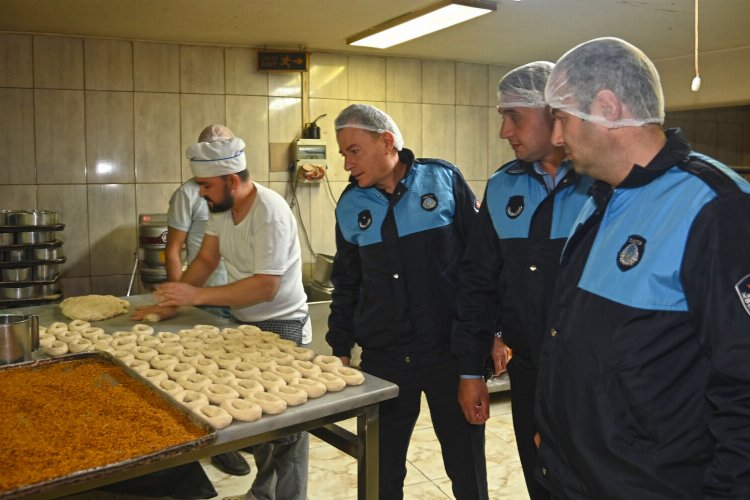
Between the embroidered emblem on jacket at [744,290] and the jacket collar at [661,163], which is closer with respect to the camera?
the embroidered emblem on jacket at [744,290]

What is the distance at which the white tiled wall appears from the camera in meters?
4.55

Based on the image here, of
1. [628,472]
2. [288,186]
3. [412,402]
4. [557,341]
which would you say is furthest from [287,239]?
[288,186]

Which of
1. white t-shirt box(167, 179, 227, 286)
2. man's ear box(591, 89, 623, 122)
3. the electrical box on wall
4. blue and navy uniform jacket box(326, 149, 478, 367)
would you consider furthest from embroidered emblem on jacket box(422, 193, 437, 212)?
the electrical box on wall

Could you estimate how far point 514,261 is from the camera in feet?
6.33

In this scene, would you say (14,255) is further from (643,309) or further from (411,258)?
(643,309)

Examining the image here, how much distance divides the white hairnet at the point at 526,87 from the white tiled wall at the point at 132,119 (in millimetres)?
3459

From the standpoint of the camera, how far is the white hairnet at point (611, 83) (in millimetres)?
1345

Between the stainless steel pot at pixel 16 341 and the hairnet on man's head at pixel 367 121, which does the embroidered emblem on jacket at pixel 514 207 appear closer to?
the hairnet on man's head at pixel 367 121

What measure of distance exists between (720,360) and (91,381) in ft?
5.32

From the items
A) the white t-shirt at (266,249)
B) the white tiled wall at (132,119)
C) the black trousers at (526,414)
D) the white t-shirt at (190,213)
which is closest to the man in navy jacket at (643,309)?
the black trousers at (526,414)

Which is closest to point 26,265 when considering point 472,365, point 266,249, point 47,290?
point 47,290

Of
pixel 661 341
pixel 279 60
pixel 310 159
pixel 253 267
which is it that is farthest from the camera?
pixel 310 159

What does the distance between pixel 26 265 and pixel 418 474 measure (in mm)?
2553

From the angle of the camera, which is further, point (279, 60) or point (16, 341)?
point (279, 60)
